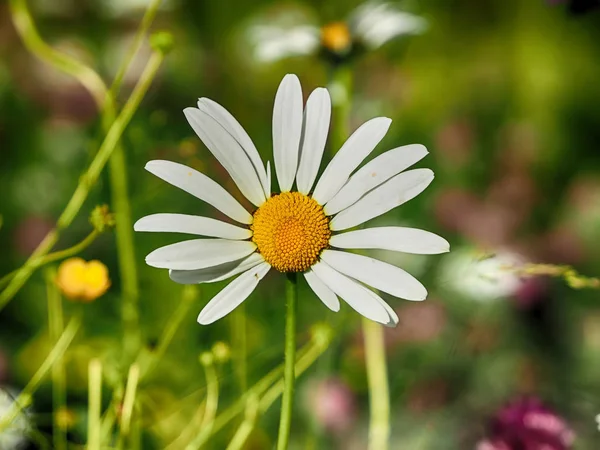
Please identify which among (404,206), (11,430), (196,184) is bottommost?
(11,430)

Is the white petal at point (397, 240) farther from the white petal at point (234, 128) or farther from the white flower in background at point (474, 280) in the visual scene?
the white flower in background at point (474, 280)

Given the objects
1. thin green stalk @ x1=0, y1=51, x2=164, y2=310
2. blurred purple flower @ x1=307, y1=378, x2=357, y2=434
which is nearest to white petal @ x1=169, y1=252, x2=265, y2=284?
thin green stalk @ x1=0, y1=51, x2=164, y2=310

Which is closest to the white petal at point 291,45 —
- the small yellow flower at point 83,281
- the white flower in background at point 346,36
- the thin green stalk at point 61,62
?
the white flower in background at point 346,36

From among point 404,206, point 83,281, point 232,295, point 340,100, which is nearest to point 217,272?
point 232,295

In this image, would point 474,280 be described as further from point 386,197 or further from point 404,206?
point 386,197

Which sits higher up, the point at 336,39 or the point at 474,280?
the point at 336,39

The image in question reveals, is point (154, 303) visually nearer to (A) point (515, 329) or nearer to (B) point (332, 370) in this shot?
(B) point (332, 370)
